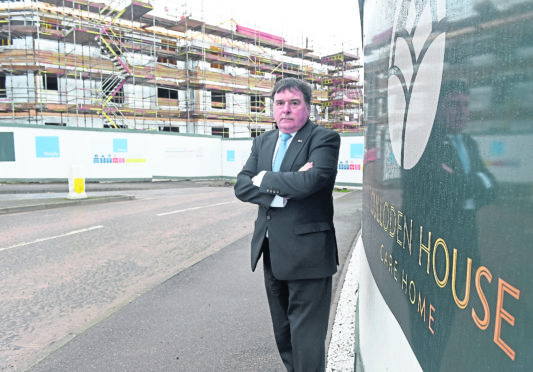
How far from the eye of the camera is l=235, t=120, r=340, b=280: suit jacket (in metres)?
2.30

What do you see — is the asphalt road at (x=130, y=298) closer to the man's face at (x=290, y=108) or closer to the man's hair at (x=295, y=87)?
the man's face at (x=290, y=108)

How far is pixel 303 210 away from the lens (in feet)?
7.70

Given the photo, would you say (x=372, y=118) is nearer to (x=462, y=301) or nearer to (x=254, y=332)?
(x=462, y=301)

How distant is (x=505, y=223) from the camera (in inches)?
24.5

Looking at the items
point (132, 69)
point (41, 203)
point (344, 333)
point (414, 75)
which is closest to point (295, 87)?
point (414, 75)

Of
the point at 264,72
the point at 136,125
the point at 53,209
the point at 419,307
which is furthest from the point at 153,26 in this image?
the point at 419,307

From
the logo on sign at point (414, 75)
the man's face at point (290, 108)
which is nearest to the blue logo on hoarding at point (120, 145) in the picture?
the man's face at point (290, 108)

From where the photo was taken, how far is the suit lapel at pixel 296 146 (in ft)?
8.10

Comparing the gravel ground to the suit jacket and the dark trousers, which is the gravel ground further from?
the suit jacket

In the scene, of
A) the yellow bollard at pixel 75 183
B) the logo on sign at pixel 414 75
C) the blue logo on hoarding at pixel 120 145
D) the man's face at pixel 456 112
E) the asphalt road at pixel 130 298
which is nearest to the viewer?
the man's face at pixel 456 112

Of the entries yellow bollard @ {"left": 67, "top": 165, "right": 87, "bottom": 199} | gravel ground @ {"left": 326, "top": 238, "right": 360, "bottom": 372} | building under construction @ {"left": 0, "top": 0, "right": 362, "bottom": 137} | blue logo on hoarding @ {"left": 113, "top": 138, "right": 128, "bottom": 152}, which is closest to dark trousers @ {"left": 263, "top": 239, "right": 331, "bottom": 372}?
gravel ground @ {"left": 326, "top": 238, "right": 360, "bottom": 372}

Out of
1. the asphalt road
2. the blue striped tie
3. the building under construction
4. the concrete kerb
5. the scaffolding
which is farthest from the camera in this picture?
the scaffolding

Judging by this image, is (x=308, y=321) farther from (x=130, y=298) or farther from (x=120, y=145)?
(x=120, y=145)

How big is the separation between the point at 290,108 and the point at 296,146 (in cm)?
Answer: 24
